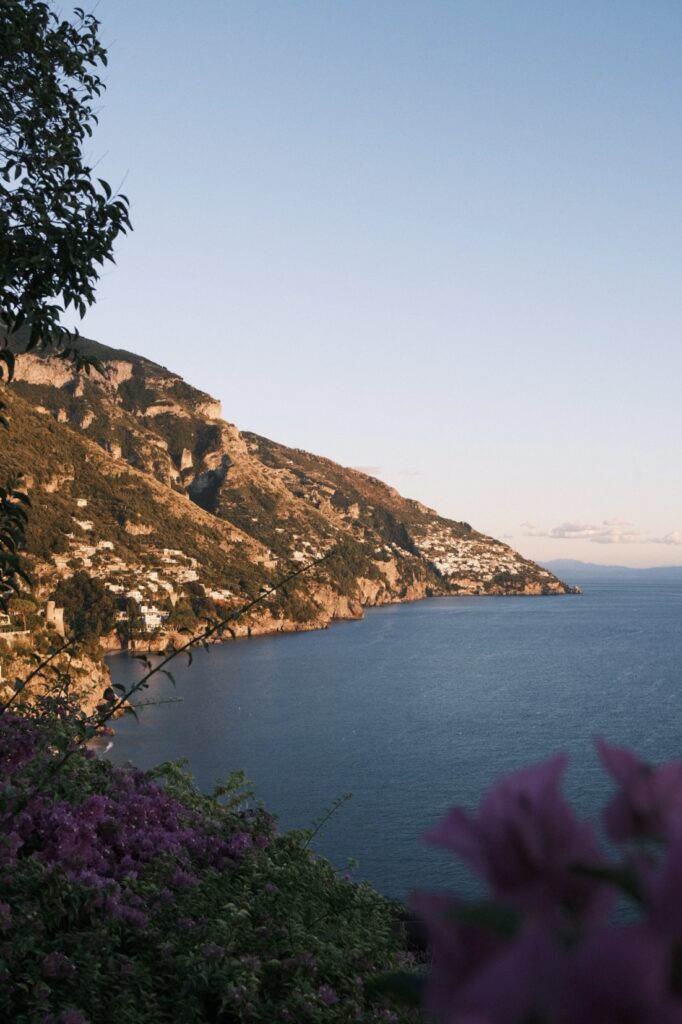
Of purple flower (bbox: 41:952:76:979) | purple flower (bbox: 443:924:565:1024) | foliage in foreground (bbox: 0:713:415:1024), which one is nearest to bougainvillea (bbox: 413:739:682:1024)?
purple flower (bbox: 443:924:565:1024)

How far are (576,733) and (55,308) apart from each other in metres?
51.1

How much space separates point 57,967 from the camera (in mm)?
4406

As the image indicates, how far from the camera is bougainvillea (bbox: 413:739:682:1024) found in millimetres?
497

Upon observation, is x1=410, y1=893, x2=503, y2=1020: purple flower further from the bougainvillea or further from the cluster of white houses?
the cluster of white houses

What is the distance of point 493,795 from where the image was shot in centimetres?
68

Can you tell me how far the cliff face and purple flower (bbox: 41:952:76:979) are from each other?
67518mm

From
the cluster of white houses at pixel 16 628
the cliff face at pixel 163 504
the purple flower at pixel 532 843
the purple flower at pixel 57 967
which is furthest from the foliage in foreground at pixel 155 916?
the cliff face at pixel 163 504

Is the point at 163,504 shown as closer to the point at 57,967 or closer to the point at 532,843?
the point at 57,967

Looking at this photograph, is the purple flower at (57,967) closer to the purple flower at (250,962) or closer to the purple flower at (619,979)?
the purple flower at (250,962)

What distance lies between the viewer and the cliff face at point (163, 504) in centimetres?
10900

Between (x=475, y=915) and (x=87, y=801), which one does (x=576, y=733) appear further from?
(x=475, y=915)

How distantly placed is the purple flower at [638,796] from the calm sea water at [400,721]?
45.3ft

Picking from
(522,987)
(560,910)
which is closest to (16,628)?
(560,910)

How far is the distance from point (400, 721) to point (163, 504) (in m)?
79.4
